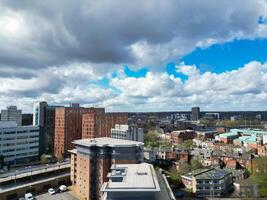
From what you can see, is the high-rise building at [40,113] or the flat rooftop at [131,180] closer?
the flat rooftop at [131,180]

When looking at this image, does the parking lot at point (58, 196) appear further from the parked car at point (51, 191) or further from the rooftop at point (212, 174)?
the rooftop at point (212, 174)

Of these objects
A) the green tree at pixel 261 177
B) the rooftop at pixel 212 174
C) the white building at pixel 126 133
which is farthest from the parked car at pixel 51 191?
the green tree at pixel 261 177

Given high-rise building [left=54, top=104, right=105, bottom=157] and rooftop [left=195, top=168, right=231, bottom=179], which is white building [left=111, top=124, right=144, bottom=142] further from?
rooftop [left=195, top=168, right=231, bottom=179]

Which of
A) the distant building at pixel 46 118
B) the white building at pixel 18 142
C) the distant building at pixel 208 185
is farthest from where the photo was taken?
the distant building at pixel 46 118

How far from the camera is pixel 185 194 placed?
35750 millimetres

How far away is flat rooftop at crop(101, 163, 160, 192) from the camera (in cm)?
1952

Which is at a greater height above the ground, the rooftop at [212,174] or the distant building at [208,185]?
the rooftop at [212,174]

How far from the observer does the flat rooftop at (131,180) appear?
64.0 ft

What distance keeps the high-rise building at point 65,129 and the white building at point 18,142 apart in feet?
14.6

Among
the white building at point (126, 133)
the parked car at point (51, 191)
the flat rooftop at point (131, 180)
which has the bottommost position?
the parked car at point (51, 191)

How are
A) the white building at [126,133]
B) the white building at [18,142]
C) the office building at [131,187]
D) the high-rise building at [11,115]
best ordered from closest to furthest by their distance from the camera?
the office building at [131,187]
the white building at [18,142]
the white building at [126,133]
the high-rise building at [11,115]

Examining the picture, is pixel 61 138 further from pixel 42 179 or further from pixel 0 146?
pixel 42 179

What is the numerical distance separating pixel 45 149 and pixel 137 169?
40.7m

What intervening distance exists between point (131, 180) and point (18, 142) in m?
37.7
